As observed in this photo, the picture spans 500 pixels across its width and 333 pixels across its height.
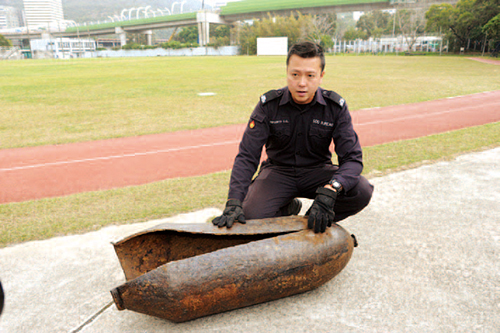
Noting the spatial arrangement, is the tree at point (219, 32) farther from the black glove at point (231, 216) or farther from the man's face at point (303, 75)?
the black glove at point (231, 216)

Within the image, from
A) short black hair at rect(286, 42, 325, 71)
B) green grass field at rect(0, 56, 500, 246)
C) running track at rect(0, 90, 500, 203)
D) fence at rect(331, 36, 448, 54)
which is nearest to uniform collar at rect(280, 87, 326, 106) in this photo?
short black hair at rect(286, 42, 325, 71)

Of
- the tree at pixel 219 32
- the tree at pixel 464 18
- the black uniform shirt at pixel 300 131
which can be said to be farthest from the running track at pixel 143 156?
the tree at pixel 219 32

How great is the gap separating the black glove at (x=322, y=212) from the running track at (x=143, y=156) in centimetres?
281

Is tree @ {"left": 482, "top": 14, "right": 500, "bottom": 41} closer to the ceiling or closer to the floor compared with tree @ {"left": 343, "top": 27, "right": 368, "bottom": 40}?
closer to the floor

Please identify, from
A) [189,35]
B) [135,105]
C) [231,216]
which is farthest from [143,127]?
[189,35]

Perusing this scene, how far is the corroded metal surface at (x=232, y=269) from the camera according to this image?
5.81 ft

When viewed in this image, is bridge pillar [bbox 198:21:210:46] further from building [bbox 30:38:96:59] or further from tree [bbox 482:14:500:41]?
tree [bbox 482:14:500:41]

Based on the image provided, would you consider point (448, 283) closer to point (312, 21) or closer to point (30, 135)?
point (30, 135)

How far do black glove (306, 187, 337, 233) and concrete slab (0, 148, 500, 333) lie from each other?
43 centimetres

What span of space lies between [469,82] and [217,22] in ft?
251

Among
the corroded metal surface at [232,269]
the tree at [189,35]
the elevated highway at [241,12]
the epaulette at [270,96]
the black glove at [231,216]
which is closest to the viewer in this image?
the corroded metal surface at [232,269]

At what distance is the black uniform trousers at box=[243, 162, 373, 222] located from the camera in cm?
257

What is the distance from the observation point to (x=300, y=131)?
2.71 m

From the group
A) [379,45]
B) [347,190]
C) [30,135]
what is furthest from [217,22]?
[347,190]
